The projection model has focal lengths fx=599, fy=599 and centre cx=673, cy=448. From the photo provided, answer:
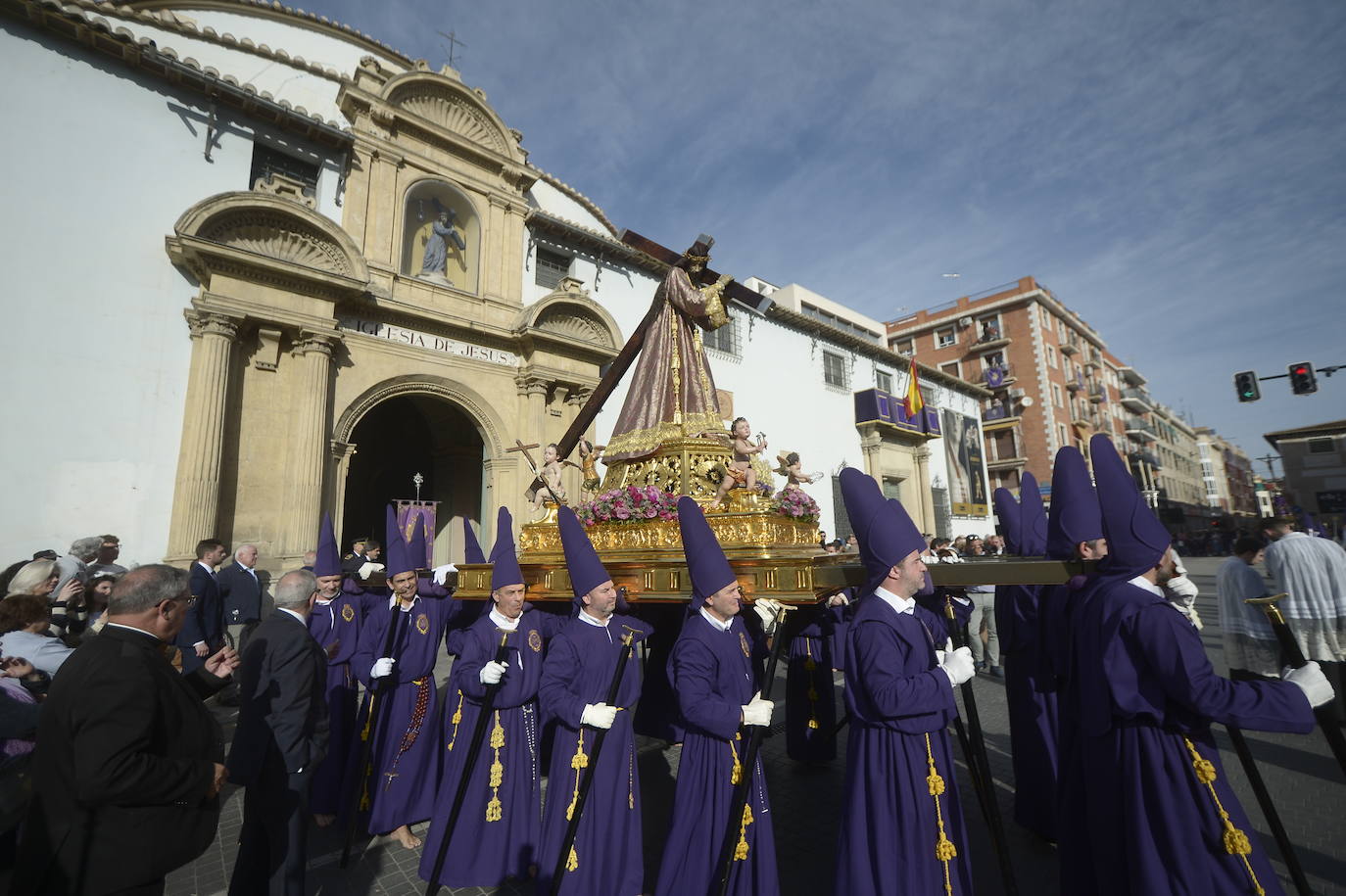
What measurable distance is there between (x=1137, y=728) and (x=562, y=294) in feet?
Result: 43.3

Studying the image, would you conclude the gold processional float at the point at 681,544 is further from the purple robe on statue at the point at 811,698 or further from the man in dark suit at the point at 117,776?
the man in dark suit at the point at 117,776

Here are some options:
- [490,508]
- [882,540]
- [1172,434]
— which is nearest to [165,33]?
[490,508]

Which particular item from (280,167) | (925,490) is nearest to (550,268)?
(280,167)

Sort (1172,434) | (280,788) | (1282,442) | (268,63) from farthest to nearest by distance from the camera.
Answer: (1172,434)
(1282,442)
(268,63)
(280,788)

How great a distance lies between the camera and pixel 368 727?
15.7 ft

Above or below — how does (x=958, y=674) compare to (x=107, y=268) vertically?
below

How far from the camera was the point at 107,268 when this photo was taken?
31.0 feet

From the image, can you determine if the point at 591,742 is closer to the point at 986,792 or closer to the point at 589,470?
the point at 986,792

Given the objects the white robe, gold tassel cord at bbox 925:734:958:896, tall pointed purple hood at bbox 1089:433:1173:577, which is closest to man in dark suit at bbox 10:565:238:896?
gold tassel cord at bbox 925:734:958:896

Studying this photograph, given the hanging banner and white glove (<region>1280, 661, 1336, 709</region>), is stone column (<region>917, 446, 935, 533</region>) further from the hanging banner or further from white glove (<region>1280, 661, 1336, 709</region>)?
white glove (<region>1280, 661, 1336, 709</region>)

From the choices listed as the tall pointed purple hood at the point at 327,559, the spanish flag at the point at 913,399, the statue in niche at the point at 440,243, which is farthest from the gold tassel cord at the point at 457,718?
the spanish flag at the point at 913,399

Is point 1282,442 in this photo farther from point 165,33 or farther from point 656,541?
point 165,33

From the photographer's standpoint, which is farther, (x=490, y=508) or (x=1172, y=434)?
(x=1172, y=434)

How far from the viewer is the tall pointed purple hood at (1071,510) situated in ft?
10.7
